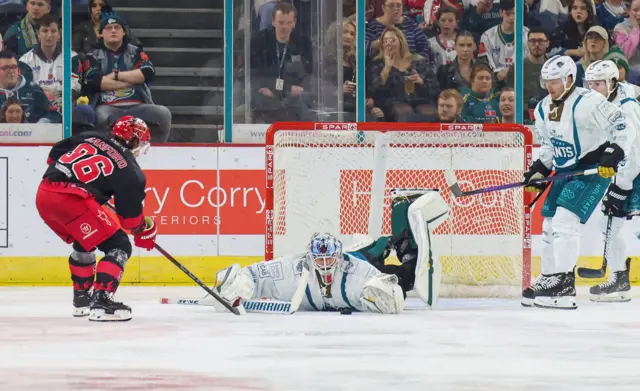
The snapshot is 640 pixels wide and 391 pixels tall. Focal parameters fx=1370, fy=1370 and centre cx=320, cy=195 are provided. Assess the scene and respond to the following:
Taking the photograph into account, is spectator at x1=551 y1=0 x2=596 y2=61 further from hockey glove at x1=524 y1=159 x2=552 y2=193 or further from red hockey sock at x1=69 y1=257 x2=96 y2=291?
red hockey sock at x1=69 y1=257 x2=96 y2=291

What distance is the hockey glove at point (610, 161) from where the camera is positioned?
7.46 meters

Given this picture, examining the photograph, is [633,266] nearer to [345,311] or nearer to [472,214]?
[472,214]

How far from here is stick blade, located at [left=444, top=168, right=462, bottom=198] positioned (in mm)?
8070

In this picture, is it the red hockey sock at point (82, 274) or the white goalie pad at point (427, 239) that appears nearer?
the red hockey sock at point (82, 274)

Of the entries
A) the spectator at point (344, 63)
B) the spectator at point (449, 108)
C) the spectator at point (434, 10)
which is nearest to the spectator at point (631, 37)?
the spectator at point (434, 10)

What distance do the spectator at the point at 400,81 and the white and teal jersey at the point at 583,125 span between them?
1969 mm

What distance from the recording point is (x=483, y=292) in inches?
330

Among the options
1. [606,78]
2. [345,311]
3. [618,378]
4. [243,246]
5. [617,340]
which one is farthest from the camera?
[243,246]

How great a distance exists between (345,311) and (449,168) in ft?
5.48

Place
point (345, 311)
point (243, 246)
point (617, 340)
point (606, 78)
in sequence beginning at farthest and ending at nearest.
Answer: point (243, 246)
point (606, 78)
point (345, 311)
point (617, 340)

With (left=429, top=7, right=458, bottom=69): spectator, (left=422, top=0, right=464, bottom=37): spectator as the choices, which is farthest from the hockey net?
(left=422, top=0, right=464, bottom=37): spectator

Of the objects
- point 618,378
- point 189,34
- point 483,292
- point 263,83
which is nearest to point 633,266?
point 483,292

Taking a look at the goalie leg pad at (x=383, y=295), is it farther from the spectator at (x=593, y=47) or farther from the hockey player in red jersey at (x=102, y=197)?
the spectator at (x=593, y=47)

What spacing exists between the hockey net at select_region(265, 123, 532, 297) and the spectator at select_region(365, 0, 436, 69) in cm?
124
